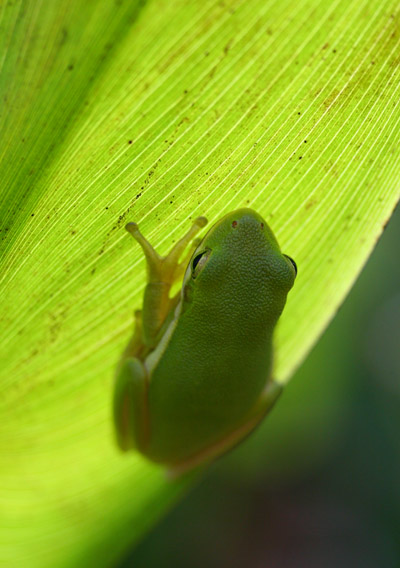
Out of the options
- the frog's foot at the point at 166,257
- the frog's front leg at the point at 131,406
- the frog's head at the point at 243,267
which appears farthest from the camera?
the frog's front leg at the point at 131,406

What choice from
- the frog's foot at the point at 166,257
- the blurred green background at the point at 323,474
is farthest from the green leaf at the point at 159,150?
the blurred green background at the point at 323,474

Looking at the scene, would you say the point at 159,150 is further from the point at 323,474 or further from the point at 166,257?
the point at 323,474

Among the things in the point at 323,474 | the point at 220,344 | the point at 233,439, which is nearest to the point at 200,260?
the point at 220,344

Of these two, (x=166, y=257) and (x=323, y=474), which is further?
(x=323, y=474)

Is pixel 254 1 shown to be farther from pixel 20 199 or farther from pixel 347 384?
pixel 347 384

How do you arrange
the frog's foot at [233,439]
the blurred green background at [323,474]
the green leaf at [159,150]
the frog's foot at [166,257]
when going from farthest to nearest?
the blurred green background at [323,474]
the frog's foot at [233,439]
the frog's foot at [166,257]
the green leaf at [159,150]

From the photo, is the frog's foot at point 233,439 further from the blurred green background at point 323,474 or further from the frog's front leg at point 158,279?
the blurred green background at point 323,474

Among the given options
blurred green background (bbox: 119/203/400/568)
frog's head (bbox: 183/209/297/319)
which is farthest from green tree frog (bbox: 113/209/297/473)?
blurred green background (bbox: 119/203/400/568)

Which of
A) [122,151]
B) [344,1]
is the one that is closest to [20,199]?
[122,151]
